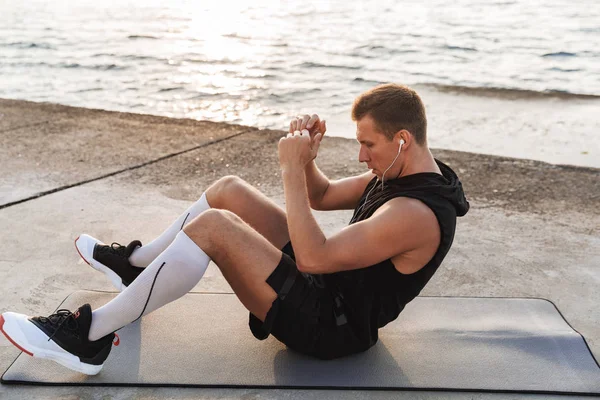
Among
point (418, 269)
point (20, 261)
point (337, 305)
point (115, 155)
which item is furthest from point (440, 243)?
point (115, 155)

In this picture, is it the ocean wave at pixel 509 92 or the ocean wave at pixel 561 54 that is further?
the ocean wave at pixel 561 54

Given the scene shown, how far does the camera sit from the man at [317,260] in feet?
7.64

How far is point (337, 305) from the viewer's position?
2527mm

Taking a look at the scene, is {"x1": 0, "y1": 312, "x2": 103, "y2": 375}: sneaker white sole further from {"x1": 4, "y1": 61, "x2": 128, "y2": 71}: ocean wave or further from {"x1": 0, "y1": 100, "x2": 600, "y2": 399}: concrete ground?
{"x1": 4, "y1": 61, "x2": 128, "y2": 71}: ocean wave

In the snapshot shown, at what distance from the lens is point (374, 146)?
2.47m

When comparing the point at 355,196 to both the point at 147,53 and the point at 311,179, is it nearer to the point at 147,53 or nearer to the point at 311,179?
the point at 311,179

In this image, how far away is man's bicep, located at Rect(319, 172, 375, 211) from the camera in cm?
295

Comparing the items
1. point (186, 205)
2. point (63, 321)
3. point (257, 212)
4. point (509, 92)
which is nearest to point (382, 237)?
point (257, 212)

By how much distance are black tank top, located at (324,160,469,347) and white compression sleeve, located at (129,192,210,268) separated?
73 centimetres

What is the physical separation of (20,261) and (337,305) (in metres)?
1.95

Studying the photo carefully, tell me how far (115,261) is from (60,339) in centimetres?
60

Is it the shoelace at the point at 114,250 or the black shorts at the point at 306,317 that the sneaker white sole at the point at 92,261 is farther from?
the black shorts at the point at 306,317

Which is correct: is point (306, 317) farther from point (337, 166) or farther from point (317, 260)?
point (337, 166)

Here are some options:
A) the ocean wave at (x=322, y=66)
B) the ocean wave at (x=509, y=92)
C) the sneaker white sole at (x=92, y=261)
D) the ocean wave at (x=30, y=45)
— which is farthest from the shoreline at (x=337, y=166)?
the ocean wave at (x=30, y=45)
